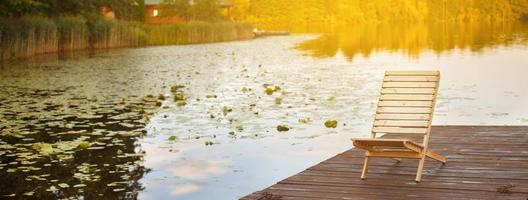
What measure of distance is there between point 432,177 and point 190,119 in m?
7.82

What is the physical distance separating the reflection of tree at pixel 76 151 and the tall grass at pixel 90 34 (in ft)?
50.4

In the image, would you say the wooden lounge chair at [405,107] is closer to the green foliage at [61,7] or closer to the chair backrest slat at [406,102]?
the chair backrest slat at [406,102]

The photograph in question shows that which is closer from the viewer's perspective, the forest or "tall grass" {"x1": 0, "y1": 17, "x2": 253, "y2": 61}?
"tall grass" {"x1": 0, "y1": 17, "x2": 253, "y2": 61}

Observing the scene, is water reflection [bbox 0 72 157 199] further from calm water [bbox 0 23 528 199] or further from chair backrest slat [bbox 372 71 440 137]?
chair backrest slat [bbox 372 71 440 137]

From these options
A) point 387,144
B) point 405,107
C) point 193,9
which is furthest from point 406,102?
point 193,9

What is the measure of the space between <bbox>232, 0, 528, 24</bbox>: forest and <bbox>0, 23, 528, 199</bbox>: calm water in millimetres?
94165

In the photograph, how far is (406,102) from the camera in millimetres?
8234

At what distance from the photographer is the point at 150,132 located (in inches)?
516

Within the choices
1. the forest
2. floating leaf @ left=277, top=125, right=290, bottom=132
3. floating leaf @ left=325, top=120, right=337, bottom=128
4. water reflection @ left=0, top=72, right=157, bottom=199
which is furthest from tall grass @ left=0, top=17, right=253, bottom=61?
the forest

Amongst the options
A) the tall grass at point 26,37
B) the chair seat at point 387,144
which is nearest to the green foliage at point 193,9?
the tall grass at point 26,37

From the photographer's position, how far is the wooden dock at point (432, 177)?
6832 millimetres

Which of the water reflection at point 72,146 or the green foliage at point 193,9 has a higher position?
the green foliage at point 193,9

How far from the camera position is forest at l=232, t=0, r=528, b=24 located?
123m

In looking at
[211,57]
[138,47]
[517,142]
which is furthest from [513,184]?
[138,47]
